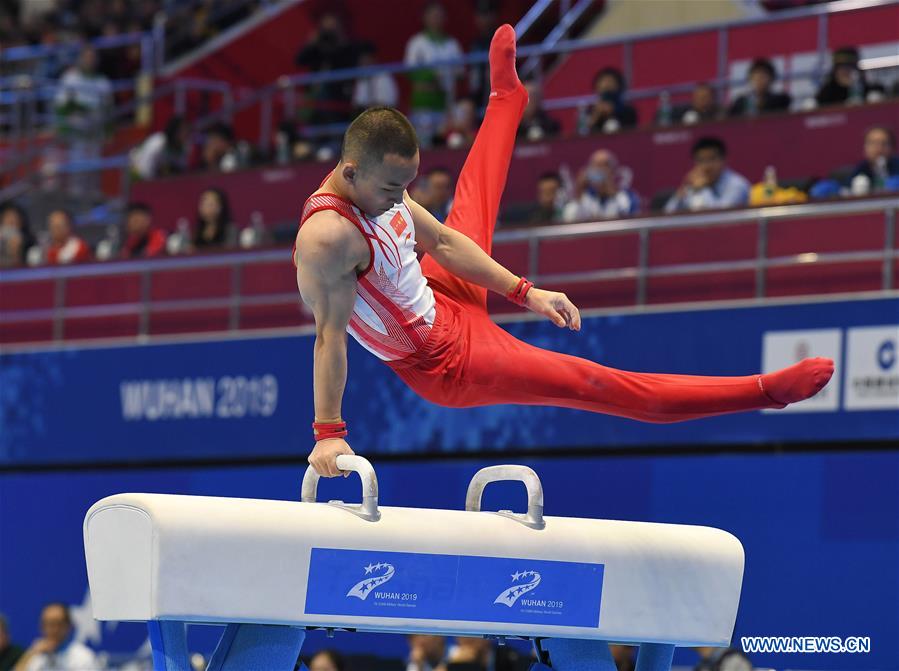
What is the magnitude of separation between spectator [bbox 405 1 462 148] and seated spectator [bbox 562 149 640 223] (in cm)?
214

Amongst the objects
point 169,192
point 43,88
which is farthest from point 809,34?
point 43,88

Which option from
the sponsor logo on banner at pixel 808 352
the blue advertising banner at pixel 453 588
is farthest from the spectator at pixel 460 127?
the blue advertising banner at pixel 453 588

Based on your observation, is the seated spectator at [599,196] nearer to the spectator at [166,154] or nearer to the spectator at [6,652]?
the spectator at [166,154]

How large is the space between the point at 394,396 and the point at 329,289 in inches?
180

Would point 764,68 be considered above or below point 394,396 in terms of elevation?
above

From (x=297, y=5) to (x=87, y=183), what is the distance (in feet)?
9.42

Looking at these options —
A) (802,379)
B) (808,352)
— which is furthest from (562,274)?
(802,379)

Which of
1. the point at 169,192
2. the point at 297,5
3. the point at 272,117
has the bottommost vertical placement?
the point at 169,192

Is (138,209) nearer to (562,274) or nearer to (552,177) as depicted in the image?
(552,177)

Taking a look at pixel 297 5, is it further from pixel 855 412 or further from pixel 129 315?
pixel 855 412

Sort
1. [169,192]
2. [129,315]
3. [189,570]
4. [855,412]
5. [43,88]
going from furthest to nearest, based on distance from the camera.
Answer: [43,88], [169,192], [129,315], [855,412], [189,570]

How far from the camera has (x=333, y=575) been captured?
12.5ft

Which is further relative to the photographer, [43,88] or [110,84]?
[110,84]

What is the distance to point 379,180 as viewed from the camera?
4027 millimetres
